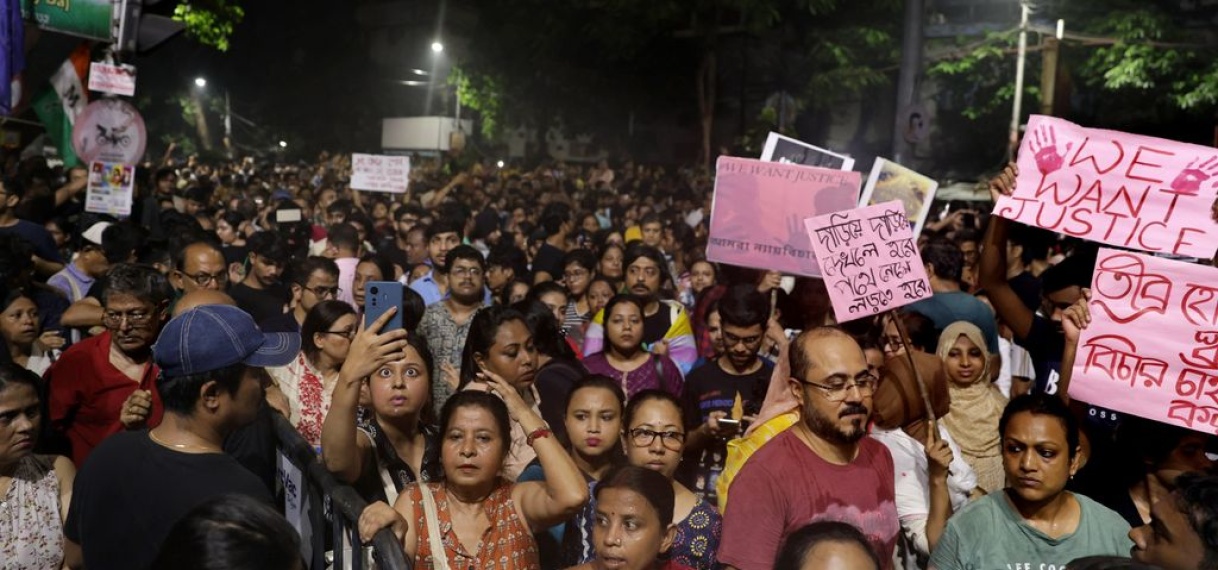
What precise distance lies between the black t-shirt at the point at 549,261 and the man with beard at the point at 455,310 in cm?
312

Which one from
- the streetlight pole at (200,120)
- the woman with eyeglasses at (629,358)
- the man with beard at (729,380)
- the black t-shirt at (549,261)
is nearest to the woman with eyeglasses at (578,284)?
the black t-shirt at (549,261)

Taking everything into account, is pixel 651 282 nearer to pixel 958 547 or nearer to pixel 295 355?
pixel 295 355

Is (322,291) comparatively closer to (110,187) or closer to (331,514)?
(331,514)

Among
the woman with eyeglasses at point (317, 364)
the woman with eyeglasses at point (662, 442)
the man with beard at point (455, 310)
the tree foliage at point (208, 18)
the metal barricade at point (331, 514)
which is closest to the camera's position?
the metal barricade at point (331, 514)

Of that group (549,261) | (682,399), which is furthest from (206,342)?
(549,261)

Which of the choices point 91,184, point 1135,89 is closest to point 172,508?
point 91,184

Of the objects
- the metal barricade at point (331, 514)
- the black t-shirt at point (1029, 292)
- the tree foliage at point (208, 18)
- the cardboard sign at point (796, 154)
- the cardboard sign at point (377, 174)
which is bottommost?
the metal barricade at point (331, 514)

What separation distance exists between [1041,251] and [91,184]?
9098 mm

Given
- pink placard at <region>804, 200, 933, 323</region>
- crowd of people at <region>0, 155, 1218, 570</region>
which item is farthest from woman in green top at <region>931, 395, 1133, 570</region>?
pink placard at <region>804, 200, 933, 323</region>

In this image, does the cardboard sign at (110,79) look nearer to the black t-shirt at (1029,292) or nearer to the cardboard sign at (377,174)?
the cardboard sign at (377,174)

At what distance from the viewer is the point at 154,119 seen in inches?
2142

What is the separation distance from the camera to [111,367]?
4902 mm

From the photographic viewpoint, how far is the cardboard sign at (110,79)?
1131 centimetres

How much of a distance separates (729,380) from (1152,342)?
1978mm
